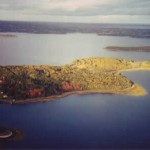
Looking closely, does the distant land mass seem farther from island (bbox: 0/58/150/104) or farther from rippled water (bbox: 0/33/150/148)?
island (bbox: 0/58/150/104)

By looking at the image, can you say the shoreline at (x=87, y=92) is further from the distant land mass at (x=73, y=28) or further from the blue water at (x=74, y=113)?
the distant land mass at (x=73, y=28)

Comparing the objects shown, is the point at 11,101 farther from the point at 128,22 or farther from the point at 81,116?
the point at 128,22

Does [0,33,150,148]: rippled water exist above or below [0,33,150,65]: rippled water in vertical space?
below

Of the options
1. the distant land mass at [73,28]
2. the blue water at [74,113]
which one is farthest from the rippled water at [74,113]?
the distant land mass at [73,28]

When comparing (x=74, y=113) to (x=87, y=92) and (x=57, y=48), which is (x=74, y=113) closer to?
(x=87, y=92)

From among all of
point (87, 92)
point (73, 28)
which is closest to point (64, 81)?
point (87, 92)

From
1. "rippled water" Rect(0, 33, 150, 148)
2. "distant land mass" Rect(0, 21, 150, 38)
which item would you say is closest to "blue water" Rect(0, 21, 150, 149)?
"rippled water" Rect(0, 33, 150, 148)

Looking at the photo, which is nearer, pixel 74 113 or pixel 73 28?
pixel 74 113
